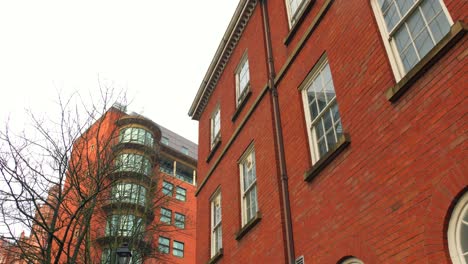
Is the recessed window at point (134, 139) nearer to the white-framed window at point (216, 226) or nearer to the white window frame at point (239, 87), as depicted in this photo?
the white-framed window at point (216, 226)

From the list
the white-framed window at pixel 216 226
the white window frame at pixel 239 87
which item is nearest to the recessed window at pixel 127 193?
the white-framed window at pixel 216 226

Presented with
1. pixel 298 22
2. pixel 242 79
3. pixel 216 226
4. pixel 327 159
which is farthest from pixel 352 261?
pixel 242 79

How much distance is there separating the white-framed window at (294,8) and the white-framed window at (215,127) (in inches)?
204

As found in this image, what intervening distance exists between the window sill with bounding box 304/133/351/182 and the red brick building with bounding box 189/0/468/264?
1.0 inches

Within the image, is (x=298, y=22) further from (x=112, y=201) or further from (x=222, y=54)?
(x=112, y=201)

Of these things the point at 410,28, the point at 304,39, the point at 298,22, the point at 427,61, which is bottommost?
the point at 427,61

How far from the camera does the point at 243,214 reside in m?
10.6

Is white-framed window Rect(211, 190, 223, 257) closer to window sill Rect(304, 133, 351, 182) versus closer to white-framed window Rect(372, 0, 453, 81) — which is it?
window sill Rect(304, 133, 351, 182)

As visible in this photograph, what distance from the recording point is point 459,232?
449cm

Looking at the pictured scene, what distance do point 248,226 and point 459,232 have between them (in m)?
5.67

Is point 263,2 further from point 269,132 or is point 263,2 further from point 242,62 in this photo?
point 269,132

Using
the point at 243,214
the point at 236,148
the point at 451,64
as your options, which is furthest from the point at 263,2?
the point at 451,64

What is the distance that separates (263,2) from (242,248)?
22.9 feet

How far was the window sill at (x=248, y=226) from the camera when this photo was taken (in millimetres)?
9227
